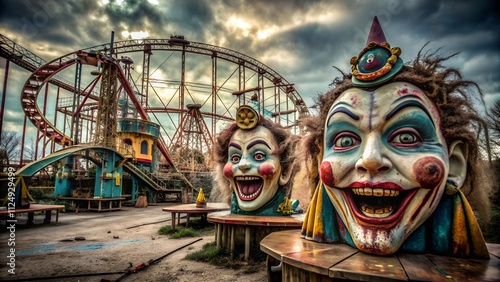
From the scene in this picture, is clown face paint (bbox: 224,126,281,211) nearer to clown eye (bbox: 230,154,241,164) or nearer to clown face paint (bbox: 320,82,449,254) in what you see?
clown eye (bbox: 230,154,241,164)

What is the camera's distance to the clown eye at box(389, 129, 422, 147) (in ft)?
7.72

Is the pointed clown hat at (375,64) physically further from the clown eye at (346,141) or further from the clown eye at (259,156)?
the clown eye at (259,156)

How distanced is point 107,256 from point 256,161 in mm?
3303

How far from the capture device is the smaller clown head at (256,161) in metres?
5.13

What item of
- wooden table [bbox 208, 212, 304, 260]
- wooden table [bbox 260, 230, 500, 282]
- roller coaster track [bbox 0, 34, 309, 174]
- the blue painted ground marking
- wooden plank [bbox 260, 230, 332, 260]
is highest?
roller coaster track [bbox 0, 34, 309, 174]

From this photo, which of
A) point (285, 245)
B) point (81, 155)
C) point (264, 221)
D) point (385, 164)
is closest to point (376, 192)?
point (385, 164)

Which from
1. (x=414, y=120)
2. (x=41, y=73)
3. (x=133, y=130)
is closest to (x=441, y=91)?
(x=414, y=120)

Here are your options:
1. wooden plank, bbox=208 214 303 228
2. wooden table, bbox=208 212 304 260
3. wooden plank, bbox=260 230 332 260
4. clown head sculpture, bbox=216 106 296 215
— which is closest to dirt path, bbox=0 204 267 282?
wooden table, bbox=208 212 304 260

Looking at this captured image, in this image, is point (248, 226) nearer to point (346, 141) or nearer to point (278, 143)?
point (278, 143)

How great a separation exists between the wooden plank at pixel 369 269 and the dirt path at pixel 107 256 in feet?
7.69

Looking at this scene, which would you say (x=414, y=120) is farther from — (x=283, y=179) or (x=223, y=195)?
(x=223, y=195)

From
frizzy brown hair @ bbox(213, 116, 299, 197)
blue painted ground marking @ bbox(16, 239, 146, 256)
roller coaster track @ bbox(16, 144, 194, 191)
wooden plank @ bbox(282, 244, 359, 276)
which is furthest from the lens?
roller coaster track @ bbox(16, 144, 194, 191)

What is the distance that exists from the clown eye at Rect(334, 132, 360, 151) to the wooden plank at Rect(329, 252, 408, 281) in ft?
3.15

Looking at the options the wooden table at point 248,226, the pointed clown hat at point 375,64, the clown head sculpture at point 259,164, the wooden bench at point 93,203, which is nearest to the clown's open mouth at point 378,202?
the pointed clown hat at point 375,64
